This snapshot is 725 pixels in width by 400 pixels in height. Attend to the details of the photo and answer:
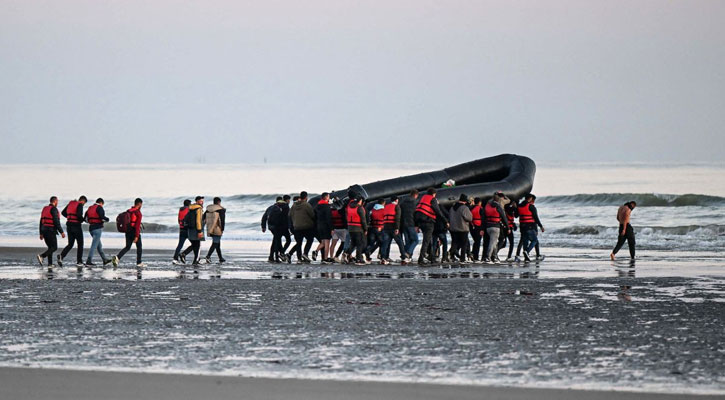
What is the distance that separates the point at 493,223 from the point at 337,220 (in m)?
3.71

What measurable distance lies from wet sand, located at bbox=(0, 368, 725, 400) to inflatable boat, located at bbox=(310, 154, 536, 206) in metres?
19.5

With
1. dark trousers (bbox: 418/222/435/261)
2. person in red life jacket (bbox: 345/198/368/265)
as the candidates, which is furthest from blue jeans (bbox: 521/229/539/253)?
person in red life jacket (bbox: 345/198/368/265)

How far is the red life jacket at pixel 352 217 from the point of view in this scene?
80.6 ft

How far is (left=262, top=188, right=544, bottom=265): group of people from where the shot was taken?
24406 mm

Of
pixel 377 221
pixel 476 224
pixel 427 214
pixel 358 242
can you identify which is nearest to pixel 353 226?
pixel 358 242

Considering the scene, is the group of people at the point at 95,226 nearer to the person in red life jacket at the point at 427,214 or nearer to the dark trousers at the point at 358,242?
the dark trousers at the point at 358,242

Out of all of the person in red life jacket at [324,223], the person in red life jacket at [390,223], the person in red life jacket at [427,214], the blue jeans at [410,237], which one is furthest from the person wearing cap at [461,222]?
the person in red life jacket at [324,223]

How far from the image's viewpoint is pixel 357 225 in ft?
80.7

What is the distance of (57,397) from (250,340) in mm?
3189

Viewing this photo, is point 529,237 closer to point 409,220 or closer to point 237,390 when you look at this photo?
point 409,220

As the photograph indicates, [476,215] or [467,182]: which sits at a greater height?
[467,182]

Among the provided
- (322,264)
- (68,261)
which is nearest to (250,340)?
(322,264)

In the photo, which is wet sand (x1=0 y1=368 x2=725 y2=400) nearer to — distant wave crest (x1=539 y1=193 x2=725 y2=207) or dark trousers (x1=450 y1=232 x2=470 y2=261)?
dark trousers (x1=450 y1=232 x2=470 y2=261)

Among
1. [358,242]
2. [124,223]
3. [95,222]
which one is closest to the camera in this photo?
[124,223]
